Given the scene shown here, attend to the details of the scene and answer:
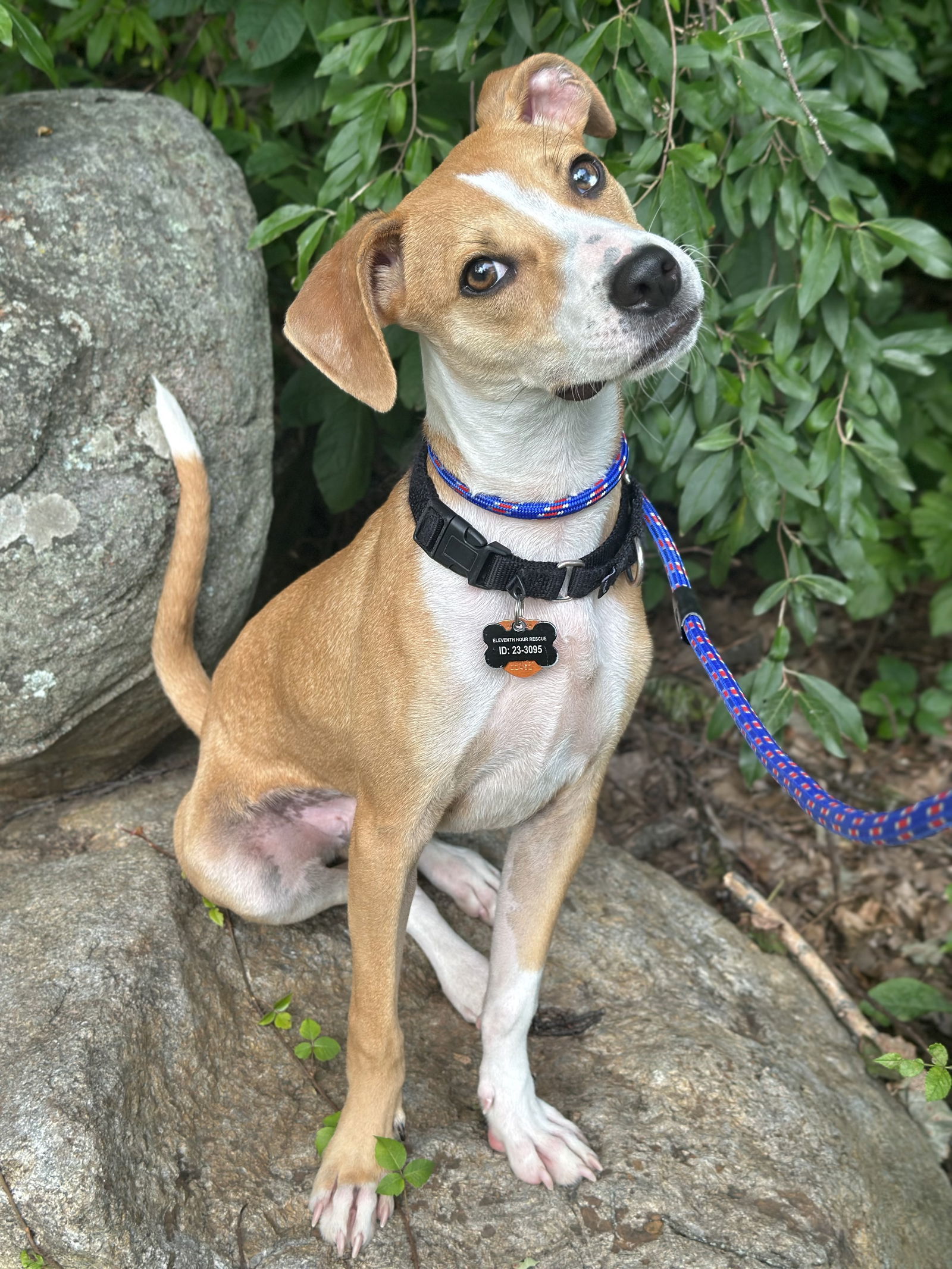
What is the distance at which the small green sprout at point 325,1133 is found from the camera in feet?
8.41

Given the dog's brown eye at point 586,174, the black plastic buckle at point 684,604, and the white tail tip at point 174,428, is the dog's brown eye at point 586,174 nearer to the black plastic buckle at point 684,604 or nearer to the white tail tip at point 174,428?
the black plastic buckle at point 684,604

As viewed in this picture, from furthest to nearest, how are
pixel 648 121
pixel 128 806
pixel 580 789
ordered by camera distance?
pixel 128 806 < pixel 648 121 < pixel 580 789

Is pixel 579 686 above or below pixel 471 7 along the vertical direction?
below

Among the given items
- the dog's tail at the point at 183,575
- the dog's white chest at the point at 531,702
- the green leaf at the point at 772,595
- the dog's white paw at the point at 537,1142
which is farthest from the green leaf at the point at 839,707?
the dog's tail at the point at 183,575

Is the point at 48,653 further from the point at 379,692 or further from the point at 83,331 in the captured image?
the point at 379,692

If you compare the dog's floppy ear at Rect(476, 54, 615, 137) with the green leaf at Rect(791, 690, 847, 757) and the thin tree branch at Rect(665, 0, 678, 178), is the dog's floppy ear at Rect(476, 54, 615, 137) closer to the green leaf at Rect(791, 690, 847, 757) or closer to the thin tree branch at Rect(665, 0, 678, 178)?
the thin tree branch at Rect(665, 0, 678, 178)

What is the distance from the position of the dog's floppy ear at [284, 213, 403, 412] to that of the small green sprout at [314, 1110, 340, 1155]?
65.0 inches

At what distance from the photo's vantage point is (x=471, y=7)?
2.91m

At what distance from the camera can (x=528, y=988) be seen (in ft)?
8.73

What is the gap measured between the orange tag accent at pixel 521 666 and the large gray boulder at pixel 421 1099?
117cm

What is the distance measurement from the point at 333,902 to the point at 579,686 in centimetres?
117

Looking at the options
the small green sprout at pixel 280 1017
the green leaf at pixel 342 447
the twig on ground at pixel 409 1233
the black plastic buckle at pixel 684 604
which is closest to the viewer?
the twig on ground at pixel 409 1233

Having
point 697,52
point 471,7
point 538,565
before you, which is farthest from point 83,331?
point 697,52

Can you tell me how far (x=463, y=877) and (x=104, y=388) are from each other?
179cm
